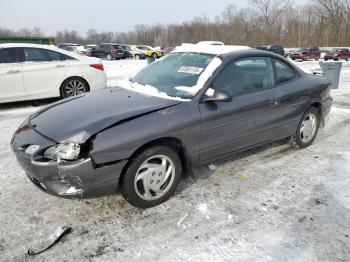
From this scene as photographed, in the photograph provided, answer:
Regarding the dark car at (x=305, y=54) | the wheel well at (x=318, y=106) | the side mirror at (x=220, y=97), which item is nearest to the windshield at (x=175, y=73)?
the side mirror at (x=220, y=97)

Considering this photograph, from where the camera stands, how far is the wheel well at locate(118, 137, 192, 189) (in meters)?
3.07

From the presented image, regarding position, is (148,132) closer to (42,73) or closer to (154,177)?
(154,177)

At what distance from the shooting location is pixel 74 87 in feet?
26.4

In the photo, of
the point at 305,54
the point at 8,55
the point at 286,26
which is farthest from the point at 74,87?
the point at 286,26

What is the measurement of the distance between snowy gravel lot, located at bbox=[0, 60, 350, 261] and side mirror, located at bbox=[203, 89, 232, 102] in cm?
101

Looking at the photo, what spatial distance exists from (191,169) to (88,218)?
1.16 m

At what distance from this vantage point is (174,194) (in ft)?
11.8

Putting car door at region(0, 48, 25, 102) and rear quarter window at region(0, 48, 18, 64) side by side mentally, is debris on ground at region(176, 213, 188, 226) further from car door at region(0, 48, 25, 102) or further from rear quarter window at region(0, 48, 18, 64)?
rear quarter window at region(0, 48, 18, 64)

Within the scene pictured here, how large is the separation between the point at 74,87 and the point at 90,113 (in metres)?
5.11

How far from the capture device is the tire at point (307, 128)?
4.81 m

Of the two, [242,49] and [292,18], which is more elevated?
[292,18]

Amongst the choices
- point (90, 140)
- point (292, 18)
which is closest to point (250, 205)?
point (90, 140)

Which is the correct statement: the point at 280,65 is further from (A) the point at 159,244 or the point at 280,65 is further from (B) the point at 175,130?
(A) the point at 159,244

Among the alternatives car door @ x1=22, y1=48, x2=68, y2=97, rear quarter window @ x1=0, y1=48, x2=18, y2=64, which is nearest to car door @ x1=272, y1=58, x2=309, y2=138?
car door @ x1=22, y1=48, x2=68, y2=97
